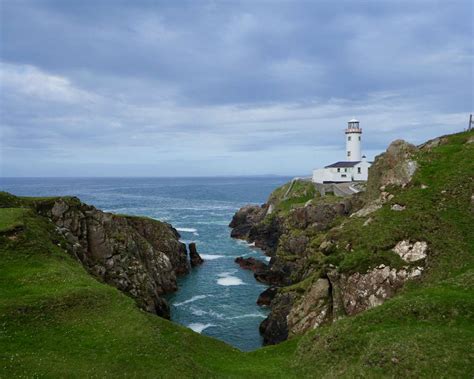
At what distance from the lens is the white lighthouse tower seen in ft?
410

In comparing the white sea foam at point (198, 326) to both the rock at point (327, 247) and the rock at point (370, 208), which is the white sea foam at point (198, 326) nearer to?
the rock at point (327, 247)

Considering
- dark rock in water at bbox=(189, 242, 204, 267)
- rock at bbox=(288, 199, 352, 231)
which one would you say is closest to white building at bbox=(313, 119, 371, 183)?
rock at bbox=(288, 199, 352, 231)

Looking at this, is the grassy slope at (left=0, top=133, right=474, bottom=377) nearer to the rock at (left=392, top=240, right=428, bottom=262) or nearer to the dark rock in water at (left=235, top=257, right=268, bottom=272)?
the rock at (left=392, top=240, right=428, bottom=262)

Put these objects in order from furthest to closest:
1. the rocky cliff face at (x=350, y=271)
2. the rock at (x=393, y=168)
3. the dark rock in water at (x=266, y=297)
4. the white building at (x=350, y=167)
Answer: the white building at (x=350, y=167)
the dark rock in water at (x=266, y=297)
the rock at (x=393, y=168)
the rocky cliff face at (x=350, y=271)

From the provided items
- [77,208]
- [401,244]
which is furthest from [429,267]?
[77,208]

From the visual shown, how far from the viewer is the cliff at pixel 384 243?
37.7m

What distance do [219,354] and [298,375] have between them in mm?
8021

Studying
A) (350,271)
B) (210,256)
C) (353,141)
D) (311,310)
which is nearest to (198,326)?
(311,310)

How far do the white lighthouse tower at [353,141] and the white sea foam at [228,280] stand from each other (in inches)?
2687

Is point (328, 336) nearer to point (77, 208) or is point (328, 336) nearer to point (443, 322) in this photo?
Result: point (443, 322)

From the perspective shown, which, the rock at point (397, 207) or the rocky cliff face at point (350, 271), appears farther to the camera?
the rock at point (397, 207)

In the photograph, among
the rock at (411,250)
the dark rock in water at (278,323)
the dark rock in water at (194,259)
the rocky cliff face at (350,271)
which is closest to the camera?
the rocky cliff face at (350,271)

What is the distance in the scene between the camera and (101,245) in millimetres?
51844

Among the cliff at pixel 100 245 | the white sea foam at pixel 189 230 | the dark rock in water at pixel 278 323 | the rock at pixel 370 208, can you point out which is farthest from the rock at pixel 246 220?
the dark rock in water at pixel 278 323
